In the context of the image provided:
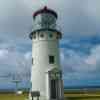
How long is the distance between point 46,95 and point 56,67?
9.88 feet

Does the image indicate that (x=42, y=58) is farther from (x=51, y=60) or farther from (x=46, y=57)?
(x=51, y=60)

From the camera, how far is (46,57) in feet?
67.2

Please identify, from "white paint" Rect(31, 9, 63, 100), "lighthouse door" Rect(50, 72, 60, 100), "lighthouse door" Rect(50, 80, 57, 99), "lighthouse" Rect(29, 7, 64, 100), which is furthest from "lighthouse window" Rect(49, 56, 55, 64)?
"lighthouse door" Rect(50, 80, 57, 99)

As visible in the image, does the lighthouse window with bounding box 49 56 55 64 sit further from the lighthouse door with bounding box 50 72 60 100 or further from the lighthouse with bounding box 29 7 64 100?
the lighthouse door with bounding box 50 72 60 100

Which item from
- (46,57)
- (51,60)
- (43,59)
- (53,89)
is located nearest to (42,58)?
(43,59)

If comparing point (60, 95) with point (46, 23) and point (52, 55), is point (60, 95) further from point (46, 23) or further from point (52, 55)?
point (46, 23)

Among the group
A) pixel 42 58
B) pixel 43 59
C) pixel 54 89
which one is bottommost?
pixel 54 89

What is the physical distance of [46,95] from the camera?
19812 mm

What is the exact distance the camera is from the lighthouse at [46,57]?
19953mm

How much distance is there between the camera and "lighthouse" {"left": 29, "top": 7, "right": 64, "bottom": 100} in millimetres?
19953

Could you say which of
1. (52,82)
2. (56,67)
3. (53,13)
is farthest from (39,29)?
(52,82)

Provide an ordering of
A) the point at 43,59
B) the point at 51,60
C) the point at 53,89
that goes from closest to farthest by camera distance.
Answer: the point at 53,89, the point at 43,59, the point at 51,60

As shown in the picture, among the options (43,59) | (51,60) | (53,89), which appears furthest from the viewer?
(51,60)

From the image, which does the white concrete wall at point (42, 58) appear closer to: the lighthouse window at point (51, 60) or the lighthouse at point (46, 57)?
the lighthouse at point (46, 57)
